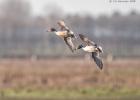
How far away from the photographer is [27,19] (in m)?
127

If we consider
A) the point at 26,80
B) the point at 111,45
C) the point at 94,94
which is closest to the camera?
the point at 94,94

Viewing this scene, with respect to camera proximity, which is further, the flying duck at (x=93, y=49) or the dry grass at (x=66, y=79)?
the dry grass at (x=66, y=79)

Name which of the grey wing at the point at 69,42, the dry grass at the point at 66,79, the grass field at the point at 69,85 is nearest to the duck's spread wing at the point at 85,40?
the grey wing at the point at 69,42

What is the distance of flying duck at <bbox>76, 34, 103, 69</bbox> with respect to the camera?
487cm

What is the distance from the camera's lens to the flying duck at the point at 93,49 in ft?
16.0

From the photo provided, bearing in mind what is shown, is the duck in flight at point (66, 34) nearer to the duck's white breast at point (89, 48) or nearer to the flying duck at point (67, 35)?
the flying duck at point (67, 35)

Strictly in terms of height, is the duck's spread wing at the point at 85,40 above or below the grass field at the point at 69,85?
above

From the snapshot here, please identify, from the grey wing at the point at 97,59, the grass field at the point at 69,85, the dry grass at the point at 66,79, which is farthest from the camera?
the dry grass at the point at 66,79

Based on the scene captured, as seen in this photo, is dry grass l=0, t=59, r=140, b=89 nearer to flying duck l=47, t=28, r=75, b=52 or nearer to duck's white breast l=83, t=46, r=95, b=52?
flying duck l=47, t=28, r=75, b=52

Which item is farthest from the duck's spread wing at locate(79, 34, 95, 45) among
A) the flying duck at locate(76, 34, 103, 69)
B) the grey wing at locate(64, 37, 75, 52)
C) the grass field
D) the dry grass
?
the dry grass

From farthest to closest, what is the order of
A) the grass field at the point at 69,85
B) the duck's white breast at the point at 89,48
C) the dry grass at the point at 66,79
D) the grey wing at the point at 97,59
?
the dry grass at the point at 66,79 < the grass field at the point at 69,85 < the grey wing at the point at 97,59 < the duck's white breast at the point at 89,48

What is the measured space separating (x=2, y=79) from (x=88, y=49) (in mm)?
30300

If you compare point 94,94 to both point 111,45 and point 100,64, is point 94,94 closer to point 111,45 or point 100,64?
point 100,64

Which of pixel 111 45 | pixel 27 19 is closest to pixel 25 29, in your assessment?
pixel 27 19
